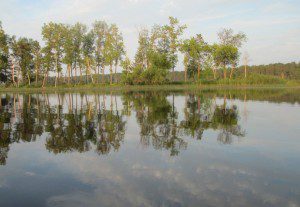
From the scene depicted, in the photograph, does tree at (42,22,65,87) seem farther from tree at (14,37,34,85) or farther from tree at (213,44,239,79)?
tree at (213,44,239,79)

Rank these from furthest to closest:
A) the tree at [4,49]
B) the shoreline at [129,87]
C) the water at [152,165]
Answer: the tree at [4,49] → the shoreline at [129,87] → the water at [152,165]

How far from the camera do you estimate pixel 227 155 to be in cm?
1022

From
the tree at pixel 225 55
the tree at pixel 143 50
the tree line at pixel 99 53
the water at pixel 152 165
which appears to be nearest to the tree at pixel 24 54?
the tree line at pixel 99 53

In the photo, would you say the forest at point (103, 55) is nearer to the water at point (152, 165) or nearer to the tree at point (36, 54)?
the tree at point (36, 54)

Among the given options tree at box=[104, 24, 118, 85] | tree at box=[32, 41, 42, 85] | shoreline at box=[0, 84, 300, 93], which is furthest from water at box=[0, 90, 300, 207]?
tree at box=[32, 41, 42, 85]

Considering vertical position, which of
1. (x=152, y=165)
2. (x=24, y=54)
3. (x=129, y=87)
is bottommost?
(x=152, y=165)

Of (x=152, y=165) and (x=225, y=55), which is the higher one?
(x=225, y=55)

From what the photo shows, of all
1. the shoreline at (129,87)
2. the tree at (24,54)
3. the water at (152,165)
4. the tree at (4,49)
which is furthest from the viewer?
the tree at (24,54)

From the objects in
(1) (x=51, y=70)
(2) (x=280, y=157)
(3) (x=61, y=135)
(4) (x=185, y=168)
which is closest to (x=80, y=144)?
(3) (x=61, y=135)

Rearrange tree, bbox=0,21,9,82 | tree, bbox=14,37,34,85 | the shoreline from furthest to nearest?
1. tree, bbox=14,37,34,85
2. tree, bbox=0,21,9,82
3. the shoreline

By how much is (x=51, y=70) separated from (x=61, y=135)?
77.6 meters

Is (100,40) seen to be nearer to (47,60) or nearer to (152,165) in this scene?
(47,60)

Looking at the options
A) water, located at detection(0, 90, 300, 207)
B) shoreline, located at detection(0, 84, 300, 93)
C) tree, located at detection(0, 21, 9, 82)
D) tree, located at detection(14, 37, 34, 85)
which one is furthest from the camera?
tree, located at detection(14, 37, 34, 85)

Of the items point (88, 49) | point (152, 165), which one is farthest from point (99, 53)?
point (152, 165)
